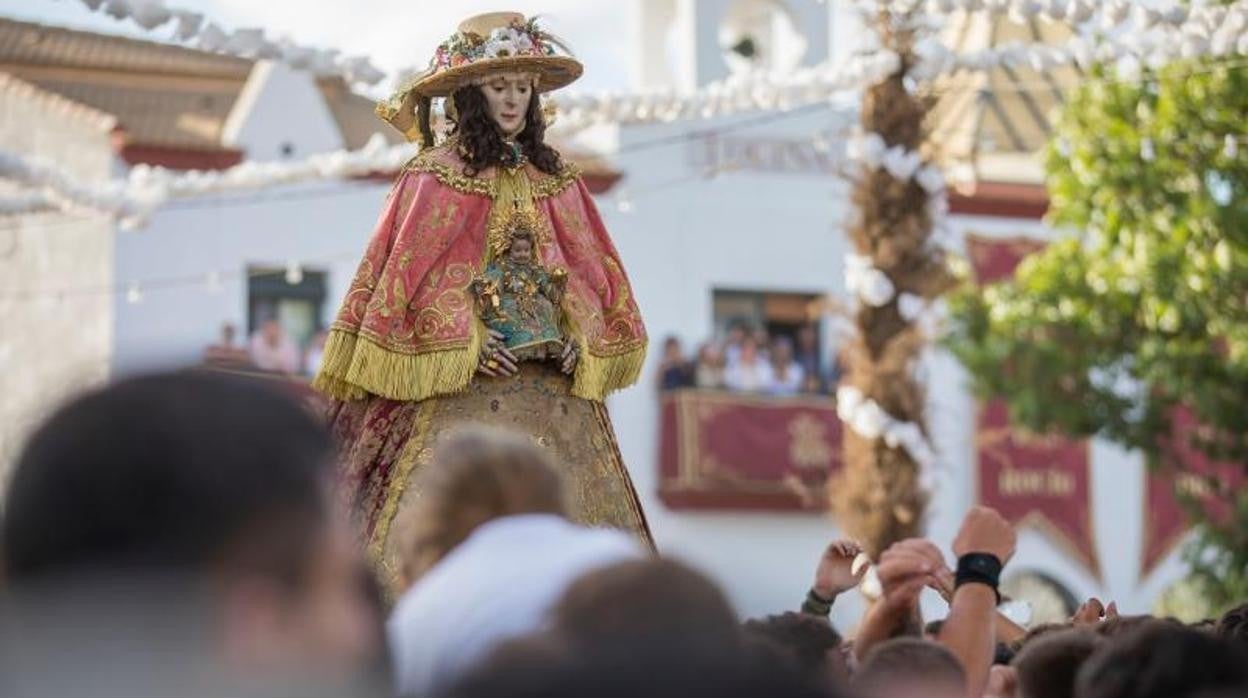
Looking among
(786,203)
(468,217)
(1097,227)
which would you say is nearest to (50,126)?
(786,203)

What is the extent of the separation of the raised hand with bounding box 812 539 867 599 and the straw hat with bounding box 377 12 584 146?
2.46 meters

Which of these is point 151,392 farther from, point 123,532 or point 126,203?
point 126,203

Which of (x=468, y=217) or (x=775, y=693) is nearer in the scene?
(x=775, y=693)

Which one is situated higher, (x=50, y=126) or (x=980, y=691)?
(x=50, y=126)

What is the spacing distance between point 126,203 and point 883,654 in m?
11.8

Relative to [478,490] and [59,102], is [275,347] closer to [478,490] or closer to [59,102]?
[59,102]

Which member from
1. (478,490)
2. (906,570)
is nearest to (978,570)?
(906,570)

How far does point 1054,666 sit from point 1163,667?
0.89 meters

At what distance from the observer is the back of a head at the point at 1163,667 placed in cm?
394

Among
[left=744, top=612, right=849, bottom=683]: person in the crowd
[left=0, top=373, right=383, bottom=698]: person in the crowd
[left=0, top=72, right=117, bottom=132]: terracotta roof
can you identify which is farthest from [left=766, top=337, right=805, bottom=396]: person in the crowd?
[left=0, top=373, right=383, bottom=698]: person in the crowd

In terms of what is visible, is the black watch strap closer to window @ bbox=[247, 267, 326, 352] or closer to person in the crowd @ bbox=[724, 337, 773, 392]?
window @ bbox=[247, 267, 326, 352]

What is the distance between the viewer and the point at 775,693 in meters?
2.72

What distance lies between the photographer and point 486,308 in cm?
804

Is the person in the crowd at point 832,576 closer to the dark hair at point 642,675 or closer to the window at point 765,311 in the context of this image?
the dark hair at point 642,675
